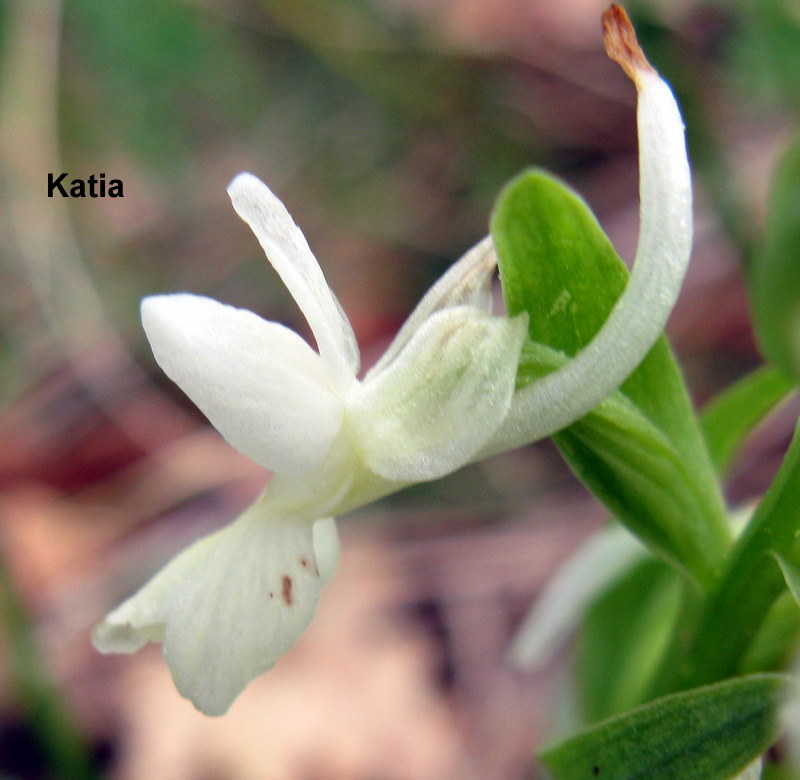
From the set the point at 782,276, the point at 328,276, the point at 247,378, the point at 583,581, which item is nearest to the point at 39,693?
the point at 583,581

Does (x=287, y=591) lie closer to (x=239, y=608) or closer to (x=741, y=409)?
(x=239, y=608)

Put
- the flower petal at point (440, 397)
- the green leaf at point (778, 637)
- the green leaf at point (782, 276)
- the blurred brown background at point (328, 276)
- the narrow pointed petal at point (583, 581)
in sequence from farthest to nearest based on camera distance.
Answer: the blurred brown background at point (328, 276), the narrow pointed petal at point (583, 581), the green leaf at point (782, 276), the green leaf at point (778, 637), the flower petal at point (440, 397)

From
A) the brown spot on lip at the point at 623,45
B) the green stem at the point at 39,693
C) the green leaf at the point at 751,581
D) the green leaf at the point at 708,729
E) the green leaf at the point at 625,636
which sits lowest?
the green stem at the point at 39,693

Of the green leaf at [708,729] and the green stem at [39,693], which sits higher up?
the green leaf at [708,729]

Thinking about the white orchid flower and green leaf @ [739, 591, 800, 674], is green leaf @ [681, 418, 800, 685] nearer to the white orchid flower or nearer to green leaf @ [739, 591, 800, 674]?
green leaf @ [739, 591, 800, 674]

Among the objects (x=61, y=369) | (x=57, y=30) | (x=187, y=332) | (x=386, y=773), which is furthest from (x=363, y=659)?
(x=57, y=30)

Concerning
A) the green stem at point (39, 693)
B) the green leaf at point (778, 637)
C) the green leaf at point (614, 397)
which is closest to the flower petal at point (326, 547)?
the green leaf at point (614, 397)

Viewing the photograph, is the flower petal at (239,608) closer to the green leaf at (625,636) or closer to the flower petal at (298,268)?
the flower petal at (298,268)
